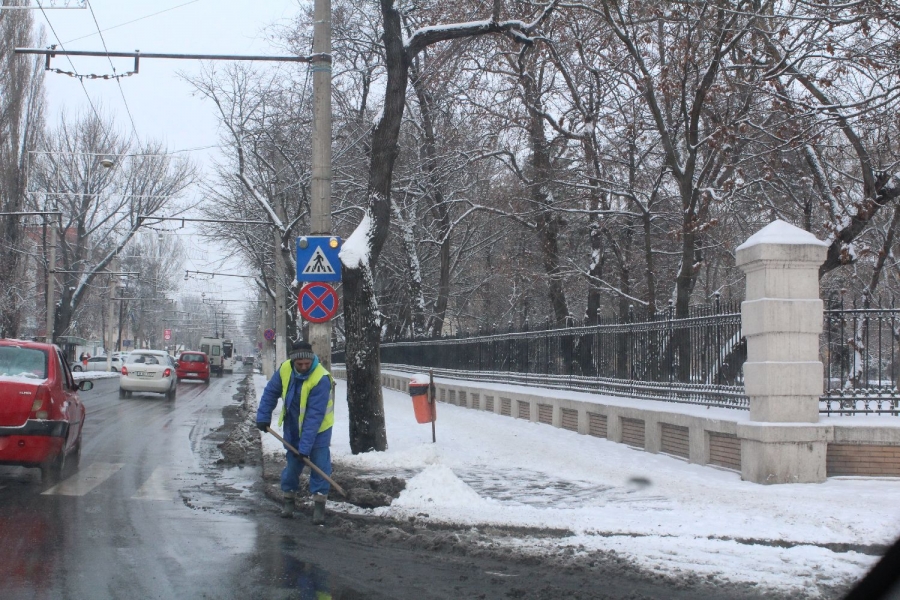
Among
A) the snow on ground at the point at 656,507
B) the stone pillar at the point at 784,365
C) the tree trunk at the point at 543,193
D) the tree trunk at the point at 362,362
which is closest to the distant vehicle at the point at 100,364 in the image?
the tree trunk at the point at 543,193

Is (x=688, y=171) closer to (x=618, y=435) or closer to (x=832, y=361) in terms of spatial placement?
(x=618, y=435)

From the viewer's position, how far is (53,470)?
34.2 ft

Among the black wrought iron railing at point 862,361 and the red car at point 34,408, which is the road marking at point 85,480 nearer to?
the red car at point 34,408

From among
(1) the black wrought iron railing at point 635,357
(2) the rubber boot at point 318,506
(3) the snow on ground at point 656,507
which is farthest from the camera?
(1) the black wrought iron railing at point 635,357

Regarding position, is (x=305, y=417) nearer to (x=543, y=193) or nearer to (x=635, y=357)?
(x=635, y=357)

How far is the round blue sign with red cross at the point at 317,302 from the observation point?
11695 mm

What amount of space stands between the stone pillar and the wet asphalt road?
12.7 feet

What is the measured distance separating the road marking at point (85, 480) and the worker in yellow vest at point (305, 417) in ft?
8.60

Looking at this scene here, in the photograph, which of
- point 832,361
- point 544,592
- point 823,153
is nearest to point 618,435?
point 832,361

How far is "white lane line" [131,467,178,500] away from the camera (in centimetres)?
967

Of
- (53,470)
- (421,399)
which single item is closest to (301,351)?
(53,470)

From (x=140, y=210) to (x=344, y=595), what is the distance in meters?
47.9

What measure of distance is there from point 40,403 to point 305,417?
3280mm

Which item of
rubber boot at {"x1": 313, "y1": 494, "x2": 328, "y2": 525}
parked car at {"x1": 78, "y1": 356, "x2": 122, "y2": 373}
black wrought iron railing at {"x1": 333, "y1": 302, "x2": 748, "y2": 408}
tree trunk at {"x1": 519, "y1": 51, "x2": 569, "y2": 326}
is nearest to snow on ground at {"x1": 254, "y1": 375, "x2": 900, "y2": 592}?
rubber boot at {"x1": 313, "y1": 494, "x2": 328, "y2": 525}
